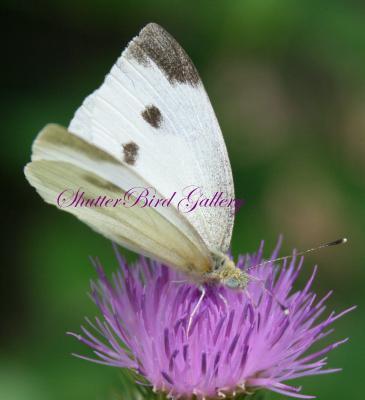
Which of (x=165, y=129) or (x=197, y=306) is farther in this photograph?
(x=165, y=129)

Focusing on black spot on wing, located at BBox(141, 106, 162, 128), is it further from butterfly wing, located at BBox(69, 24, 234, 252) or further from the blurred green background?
the blurred green background

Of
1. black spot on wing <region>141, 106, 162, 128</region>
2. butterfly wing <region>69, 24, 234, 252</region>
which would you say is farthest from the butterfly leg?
black spot on wing <region>141, 106, 162, 128</region>

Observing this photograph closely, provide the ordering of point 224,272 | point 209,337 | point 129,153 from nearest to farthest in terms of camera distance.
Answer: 1. point 209,337
2. point 224,272
3. point 129,153

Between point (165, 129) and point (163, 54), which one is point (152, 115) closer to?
point (165, 129)

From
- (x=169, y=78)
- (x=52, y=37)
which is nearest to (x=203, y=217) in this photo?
(x=169, y=78)

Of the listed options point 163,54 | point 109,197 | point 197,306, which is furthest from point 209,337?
point 163,54

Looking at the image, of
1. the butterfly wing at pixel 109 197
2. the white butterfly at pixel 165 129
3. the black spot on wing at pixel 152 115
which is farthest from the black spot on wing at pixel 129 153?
the butterfly wing at pixel 109 197

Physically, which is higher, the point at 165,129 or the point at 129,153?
the point at 165,129
